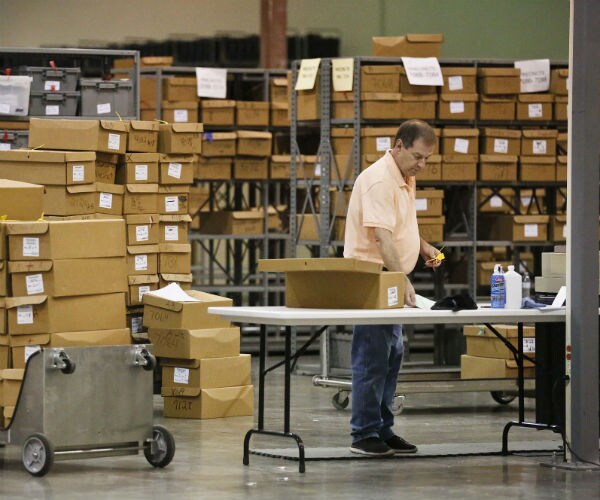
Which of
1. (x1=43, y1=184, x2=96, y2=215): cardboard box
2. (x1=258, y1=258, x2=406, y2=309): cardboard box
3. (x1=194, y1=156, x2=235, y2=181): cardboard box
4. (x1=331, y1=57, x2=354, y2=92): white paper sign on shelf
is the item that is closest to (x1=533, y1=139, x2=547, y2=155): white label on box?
(x1=331, y1=57, x2=354, y2=92): white paper sign on shelf

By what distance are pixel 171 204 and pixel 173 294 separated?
103 centimetres

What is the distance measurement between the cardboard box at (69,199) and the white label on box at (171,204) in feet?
2.17

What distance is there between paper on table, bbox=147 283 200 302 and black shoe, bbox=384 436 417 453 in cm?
212

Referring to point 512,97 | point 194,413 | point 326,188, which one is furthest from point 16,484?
point 512,97

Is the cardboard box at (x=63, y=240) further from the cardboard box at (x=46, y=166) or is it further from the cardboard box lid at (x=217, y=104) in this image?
the cardboard box lid at (x=217, y=104)

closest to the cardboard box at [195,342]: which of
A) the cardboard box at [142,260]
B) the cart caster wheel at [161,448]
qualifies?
the cardboard box at [142,260]

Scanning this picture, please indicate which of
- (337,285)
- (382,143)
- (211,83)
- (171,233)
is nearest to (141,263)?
(171,233)

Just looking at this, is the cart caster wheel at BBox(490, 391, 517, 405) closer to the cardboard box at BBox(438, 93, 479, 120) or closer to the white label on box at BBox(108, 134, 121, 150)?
the cardboard box at BBox(438, 93, 479, 120)

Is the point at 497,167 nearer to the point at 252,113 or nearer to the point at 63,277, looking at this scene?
the point at 252,113

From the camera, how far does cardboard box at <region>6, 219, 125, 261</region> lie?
7180 millimetres

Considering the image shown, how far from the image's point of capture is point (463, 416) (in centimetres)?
925

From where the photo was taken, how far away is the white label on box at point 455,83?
1167cm

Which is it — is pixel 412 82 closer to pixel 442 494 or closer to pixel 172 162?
pixel 172 162

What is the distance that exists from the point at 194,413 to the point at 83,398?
227cm
